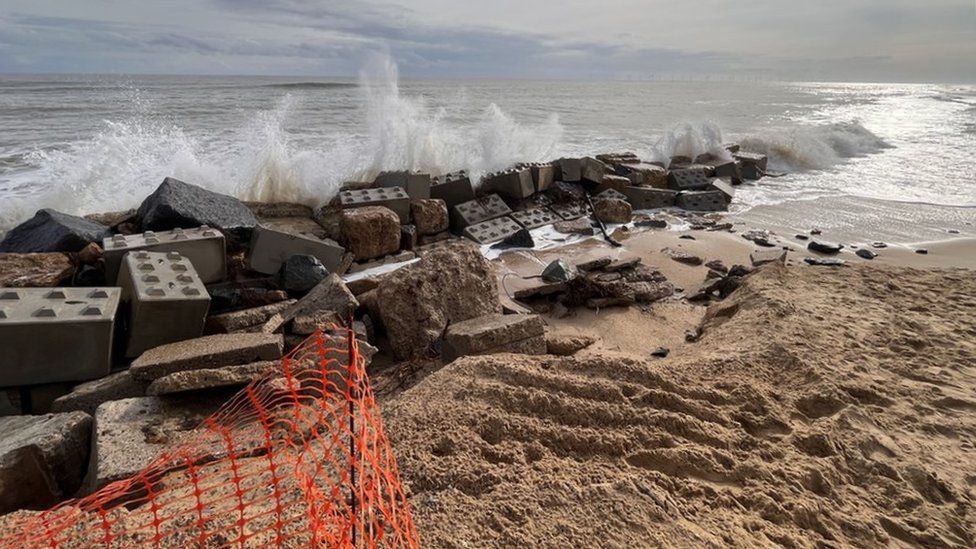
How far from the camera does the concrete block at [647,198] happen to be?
9672 mm

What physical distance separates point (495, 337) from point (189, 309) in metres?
2.06

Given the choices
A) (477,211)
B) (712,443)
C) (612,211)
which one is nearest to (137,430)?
(712,443)

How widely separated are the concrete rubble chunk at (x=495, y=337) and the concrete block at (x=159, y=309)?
1.71 meters

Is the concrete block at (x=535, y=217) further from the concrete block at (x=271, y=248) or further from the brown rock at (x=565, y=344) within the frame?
the brown rock at (x=565, y=344)

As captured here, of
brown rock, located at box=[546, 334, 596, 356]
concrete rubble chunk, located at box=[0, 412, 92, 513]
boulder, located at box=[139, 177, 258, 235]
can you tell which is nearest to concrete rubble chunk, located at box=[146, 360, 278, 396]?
concrete rubble chunk, located at box=[0, 412, 92, 513]

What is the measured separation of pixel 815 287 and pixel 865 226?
4305 millimetres

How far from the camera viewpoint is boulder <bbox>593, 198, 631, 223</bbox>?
28.1 ft

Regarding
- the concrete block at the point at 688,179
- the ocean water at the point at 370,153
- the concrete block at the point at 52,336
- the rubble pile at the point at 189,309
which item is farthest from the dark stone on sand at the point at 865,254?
the concrete block at the point at 52,336

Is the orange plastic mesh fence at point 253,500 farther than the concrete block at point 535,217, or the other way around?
the concrete block at point 535,217

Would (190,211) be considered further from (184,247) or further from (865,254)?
(865,254)

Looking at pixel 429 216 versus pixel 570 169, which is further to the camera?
pixel 570 169

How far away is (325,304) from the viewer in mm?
4250

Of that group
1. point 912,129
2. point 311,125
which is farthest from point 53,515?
point 912,129

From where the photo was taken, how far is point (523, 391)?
3.18 m
